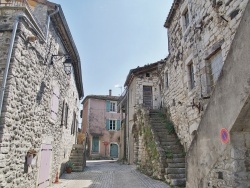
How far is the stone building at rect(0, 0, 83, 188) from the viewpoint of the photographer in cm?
445

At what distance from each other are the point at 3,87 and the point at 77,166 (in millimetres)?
8558

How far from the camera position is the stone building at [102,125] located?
25.5 metres

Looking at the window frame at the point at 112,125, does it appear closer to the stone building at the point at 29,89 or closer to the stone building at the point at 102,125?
the stone building at the point at 102,125

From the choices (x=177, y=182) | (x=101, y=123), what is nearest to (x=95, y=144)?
(x=101, y=123)

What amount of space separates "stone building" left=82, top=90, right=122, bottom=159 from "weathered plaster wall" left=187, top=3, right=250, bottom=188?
836 inches

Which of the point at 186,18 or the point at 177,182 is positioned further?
the point at 186,18

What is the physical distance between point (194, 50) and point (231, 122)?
4.89 m

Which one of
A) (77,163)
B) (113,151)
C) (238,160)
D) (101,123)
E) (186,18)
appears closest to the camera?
(238,160)

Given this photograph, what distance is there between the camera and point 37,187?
6.14 meters

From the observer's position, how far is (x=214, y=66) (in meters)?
6.67

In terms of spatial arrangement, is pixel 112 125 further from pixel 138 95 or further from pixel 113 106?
pixel 138 95

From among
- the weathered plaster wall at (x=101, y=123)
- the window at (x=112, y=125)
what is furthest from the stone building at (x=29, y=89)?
the window at (x=112, y=125)

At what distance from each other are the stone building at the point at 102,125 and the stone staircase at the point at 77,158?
12302 mm

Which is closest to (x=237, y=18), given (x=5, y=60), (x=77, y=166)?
(x=5, y=60)
